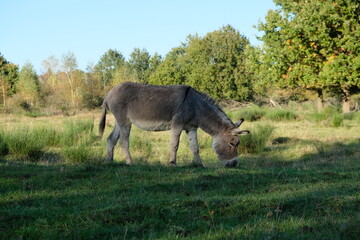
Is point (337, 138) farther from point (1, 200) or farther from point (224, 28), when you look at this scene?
point (224, 28)

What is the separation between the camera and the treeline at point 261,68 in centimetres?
2447

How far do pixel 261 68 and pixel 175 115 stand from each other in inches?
827

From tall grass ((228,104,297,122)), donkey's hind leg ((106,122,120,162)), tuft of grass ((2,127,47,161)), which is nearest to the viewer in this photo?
donkey's hind leg ((106,122,120,162))

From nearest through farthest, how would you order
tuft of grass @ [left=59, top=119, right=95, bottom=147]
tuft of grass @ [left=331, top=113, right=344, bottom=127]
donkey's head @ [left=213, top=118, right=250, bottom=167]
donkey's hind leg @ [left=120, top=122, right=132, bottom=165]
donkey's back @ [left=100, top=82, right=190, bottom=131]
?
donkey's head @ [left=213, top=118, right=250, bottom=167] → donkey's back @ [left=100, top=82, right=190, bottom=131] → donkey's hind leg @ [left=120, top=122, right=132, bottom=165] → tuft of grass @ [left=59, top=119, right=95, bottom=147] → tuft of grass @ [left=331, top=113, right=344, bottom=127]

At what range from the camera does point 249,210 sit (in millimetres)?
5340

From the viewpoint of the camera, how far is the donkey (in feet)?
32.5

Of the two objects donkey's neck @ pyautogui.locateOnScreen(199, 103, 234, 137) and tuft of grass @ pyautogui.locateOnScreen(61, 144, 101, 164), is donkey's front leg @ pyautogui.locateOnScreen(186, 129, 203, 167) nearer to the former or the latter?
donkey's neck @ pyautogui.locateOnScreen(199, 103, 234, 137)

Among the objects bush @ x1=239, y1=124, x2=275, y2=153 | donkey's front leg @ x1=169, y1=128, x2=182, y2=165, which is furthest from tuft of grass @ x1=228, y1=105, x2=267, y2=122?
donkey's front leg @ x1=169, y1=128, x2=182, y2=165

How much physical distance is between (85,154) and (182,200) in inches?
227

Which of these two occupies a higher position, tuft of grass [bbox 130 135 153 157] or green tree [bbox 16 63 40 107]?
green tree [bbox 16 63 40 107]

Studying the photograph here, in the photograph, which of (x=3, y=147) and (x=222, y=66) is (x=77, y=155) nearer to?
(x=3, y=147)

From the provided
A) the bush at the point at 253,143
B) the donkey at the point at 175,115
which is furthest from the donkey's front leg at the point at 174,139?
the bush at the point at 253,143

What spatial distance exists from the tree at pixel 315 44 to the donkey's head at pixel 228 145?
53.7 ft

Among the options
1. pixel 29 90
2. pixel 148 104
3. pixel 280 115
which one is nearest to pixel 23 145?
pixel 148 104
